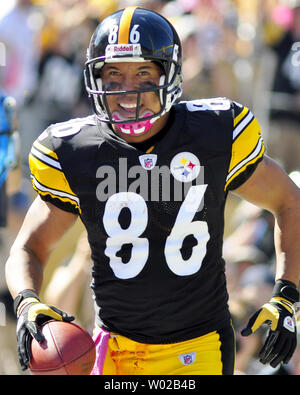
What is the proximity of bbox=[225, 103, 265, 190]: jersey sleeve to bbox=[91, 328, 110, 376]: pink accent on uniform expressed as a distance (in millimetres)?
829

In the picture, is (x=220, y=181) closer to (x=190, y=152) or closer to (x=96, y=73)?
(x=190, y=152)

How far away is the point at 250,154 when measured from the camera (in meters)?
3.46

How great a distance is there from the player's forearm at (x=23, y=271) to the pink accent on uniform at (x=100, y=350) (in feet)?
1.13

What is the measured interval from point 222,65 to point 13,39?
2287 millimetres

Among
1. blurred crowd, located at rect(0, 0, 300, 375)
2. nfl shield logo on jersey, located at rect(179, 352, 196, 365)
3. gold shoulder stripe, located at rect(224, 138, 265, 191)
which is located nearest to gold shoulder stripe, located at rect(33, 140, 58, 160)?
gold shoulder stripe, located at rect(224, 138, 265, 191)

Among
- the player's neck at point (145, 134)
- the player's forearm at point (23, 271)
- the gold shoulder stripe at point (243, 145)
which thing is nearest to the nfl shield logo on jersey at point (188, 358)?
the player's forearm at point (23, 271)

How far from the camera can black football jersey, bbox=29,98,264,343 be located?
11.0 ft

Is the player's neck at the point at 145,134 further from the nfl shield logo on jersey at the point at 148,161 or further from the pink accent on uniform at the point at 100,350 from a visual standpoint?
the pink accent on uniform at the point at 100,350

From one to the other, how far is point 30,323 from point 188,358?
2.31 feet

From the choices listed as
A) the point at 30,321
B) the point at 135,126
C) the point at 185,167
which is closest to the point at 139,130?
the point at 135,126

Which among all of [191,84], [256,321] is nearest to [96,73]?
[256,321]

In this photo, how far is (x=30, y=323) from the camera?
3.12 meters
